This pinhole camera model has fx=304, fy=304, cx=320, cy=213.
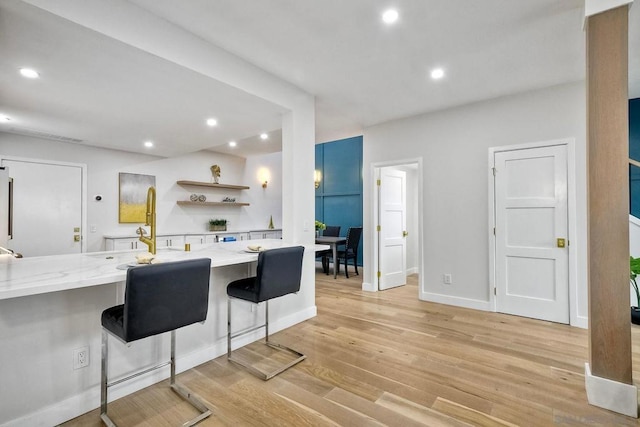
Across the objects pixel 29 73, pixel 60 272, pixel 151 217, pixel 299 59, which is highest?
pixel 299 59

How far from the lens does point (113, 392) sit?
6.73 feet

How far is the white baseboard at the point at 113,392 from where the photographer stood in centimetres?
175

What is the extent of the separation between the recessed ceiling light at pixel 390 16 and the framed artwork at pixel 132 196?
5076mm

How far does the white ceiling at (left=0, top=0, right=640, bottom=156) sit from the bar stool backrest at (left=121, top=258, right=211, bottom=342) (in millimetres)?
1604

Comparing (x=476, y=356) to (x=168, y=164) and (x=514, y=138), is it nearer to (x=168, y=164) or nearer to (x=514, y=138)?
(x=514, y=138)

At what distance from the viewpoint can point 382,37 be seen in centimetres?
255

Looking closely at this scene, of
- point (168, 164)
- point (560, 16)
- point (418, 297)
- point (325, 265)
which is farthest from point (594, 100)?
point (168, 164)

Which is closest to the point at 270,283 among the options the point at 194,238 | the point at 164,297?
the point at 164,297

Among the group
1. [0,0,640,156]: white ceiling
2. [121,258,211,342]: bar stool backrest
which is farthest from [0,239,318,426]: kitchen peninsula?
[0,0,640,156]: white ceiling

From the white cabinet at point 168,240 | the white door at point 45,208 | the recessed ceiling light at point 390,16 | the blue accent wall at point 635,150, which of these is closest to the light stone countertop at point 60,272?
the recessed ceiling light at point 390,16

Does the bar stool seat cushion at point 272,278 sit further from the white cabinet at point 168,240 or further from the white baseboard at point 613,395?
the white cabinet at point 168,240

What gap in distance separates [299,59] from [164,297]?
7.73 ft

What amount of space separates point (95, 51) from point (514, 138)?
431 cm

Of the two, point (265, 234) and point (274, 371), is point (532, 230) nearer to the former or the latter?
point (274, 371)
